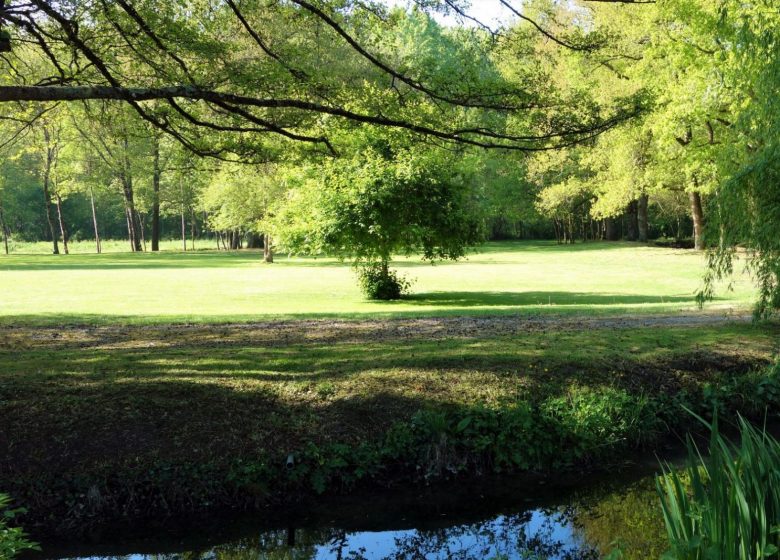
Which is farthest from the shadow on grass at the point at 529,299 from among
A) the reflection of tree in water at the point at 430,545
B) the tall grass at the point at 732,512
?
the tall grass at the point at 732,512

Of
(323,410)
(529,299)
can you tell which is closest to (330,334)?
(323,410)

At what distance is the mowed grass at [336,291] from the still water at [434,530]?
7602mm

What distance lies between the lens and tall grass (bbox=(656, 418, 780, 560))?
3.64 meters

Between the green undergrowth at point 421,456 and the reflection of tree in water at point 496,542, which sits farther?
the green undergrowth at point 421,456

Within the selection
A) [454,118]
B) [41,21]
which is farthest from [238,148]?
[41,21]

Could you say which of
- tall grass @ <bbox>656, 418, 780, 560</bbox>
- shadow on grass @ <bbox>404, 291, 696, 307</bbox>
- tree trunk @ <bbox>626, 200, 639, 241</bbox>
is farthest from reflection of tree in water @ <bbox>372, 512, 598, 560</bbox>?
tree trunk @ <bbox>626, 200, 639, 241</bbox>

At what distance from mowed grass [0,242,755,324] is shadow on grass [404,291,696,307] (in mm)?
31

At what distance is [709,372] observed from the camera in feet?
35.1

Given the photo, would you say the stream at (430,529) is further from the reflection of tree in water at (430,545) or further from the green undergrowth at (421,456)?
the green undergrowth at (421,456)

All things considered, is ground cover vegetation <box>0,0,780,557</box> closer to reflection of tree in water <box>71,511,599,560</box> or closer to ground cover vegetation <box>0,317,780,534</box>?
ground cover vegetation <box>0,317,780,534</box>

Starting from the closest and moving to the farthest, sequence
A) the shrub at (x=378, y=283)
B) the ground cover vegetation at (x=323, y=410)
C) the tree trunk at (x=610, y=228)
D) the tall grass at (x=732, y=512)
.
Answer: the tall grass at (x=732, y=512) → the ground cover vegetation at (x=323, y=410) → the shrub at (x=378, y=283) → the tree trunk at (x=610, y=228)

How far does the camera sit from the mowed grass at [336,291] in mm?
18562

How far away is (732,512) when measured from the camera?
12.0 ft

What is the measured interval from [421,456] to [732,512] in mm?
4931
